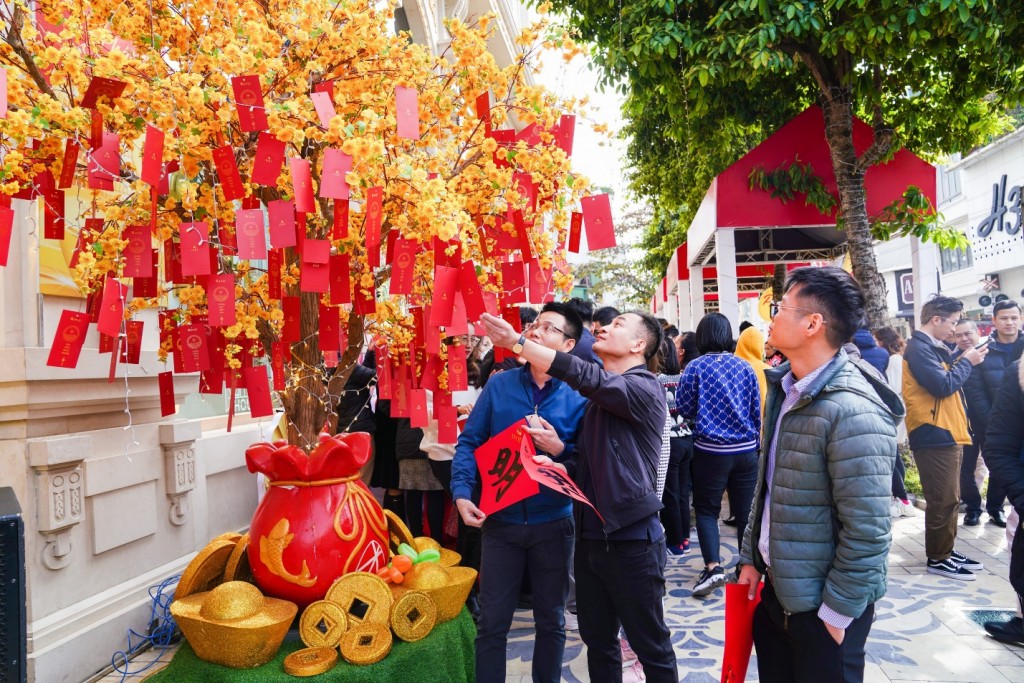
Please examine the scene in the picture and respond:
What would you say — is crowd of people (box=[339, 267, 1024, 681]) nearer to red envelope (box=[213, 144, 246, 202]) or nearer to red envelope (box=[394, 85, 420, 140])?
red envelope (box=[394, 85, 420, 140])

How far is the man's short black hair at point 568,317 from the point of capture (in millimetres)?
3099

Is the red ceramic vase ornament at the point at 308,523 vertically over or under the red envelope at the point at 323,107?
under

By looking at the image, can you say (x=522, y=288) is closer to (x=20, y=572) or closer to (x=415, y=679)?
(x=415, y=679)

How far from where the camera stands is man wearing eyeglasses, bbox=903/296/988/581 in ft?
16.4

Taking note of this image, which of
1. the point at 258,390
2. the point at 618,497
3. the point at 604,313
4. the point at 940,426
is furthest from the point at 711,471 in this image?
the point at 258,390

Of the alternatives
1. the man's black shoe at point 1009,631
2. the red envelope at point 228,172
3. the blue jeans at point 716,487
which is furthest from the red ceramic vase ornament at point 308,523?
the man's black shoe at point 1009,631

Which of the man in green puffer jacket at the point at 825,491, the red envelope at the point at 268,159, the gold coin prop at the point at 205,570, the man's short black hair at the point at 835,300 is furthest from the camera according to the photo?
the gold coin prop at the point at 205,570

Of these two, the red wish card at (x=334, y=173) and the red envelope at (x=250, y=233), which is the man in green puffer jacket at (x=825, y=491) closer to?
the red wish card at (x=334, y=173)

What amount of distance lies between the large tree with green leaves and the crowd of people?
2743mm

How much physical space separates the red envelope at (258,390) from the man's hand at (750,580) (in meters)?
1.94

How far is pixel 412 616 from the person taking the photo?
9.81 feet

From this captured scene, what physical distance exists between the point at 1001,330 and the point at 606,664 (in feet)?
16.5

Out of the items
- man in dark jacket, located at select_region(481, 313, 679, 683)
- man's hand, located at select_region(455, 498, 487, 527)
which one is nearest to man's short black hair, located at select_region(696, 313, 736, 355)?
man in dark jacket, located at select_region(481, 313, 679, 683)

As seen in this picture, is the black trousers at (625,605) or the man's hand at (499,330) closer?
the man's hand at (499,330)
